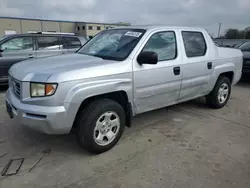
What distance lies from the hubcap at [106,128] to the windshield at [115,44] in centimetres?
82

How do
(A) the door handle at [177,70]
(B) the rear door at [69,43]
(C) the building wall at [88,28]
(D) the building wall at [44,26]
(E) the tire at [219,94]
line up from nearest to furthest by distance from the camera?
(A) the door handle at [177,70], (E) the tire at [219,94], (B) the rear door at [69,43], (D) the building wall at [44,26], (C) the building wall at [88,28]

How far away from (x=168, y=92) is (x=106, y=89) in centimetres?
128

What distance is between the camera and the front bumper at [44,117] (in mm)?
2463

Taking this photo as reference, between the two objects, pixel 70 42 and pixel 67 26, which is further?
pixel 67 26

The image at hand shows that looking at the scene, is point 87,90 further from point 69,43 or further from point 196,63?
point 69,43

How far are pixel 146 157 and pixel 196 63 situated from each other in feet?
6.57

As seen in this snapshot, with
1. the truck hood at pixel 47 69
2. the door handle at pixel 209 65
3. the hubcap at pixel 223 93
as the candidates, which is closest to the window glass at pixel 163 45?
the truck hood at pixel 47 69

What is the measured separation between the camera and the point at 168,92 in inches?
143

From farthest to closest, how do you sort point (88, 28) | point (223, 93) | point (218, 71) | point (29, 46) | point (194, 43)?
point (88, 28) < point (29, 46) < point (223, 93) < point (218, 71) < point (194, 43)

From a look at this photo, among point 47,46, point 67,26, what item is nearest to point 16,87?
point 47,46

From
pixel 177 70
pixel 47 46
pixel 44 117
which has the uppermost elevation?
pixel 47 46

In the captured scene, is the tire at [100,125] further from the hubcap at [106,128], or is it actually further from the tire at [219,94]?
the tire at [219,94]

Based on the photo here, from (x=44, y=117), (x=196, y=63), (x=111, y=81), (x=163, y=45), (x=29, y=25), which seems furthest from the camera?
(x=29, y=25)

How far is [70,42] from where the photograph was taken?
297 inches
